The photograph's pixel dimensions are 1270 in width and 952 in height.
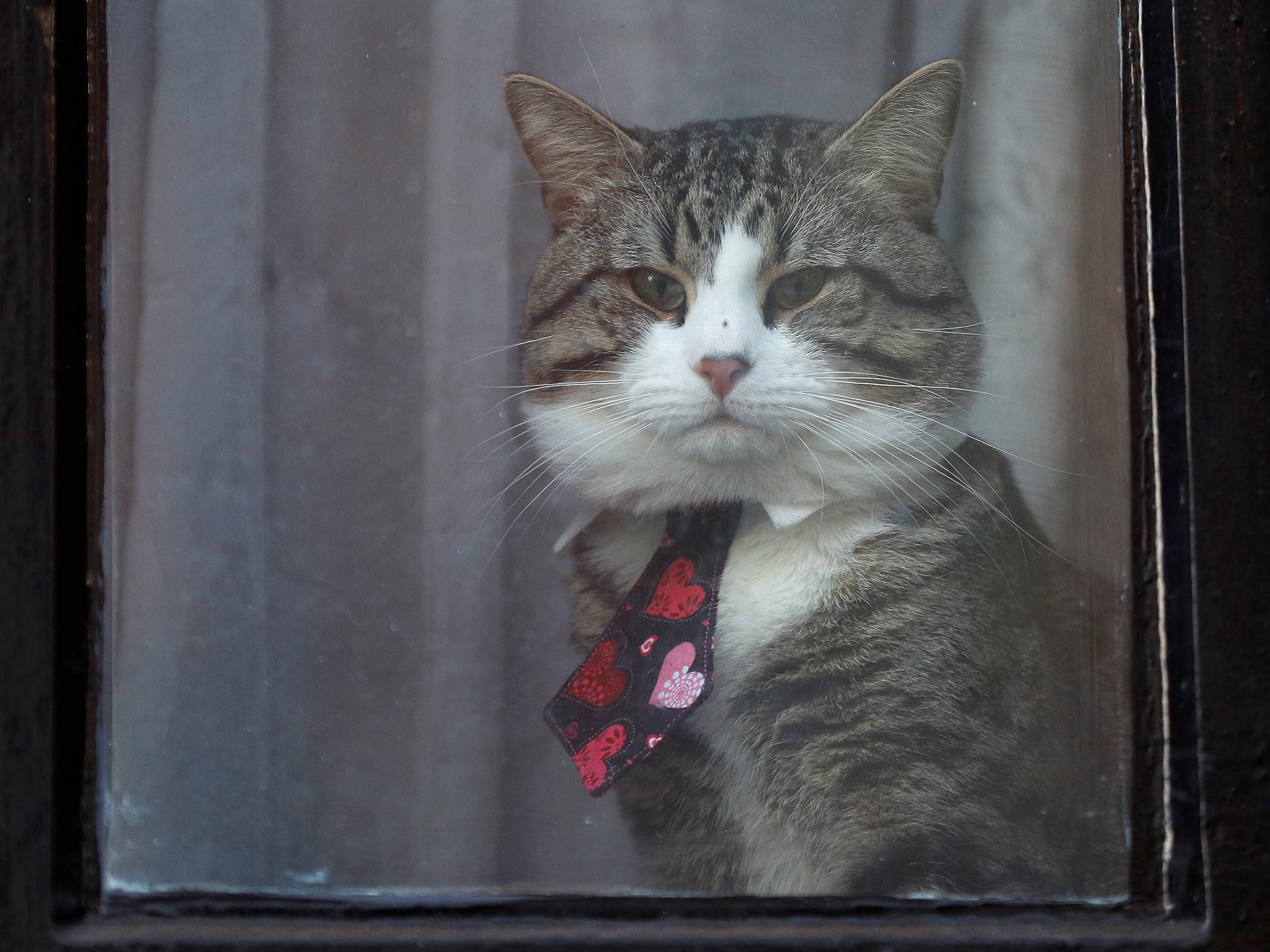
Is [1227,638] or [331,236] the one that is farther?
[331,236]

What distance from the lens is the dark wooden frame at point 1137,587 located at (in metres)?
0.60

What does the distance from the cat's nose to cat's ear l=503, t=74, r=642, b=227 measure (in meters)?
0.20

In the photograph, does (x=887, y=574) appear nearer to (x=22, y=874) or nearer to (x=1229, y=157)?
(x=1229, y=157)

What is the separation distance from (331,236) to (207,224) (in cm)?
10

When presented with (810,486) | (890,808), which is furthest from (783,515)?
(890,808)

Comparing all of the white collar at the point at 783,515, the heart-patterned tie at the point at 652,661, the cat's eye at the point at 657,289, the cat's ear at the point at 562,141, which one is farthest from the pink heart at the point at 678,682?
the cat's ear at the point at 562,141

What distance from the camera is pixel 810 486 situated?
749 mm

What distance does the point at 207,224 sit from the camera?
2.41 feet

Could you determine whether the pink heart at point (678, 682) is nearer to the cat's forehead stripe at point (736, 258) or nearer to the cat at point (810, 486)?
the cat at point (810, 486)

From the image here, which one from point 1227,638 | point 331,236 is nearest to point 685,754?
point 1227,638

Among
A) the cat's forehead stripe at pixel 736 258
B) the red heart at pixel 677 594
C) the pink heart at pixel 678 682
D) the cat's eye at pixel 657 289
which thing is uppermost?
the cat's forehead stripe at pixel 736 258

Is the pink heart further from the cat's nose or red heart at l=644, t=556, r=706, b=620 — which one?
the cat's nose

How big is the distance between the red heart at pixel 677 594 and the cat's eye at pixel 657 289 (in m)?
0.21

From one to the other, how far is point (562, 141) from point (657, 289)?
0.14 m
